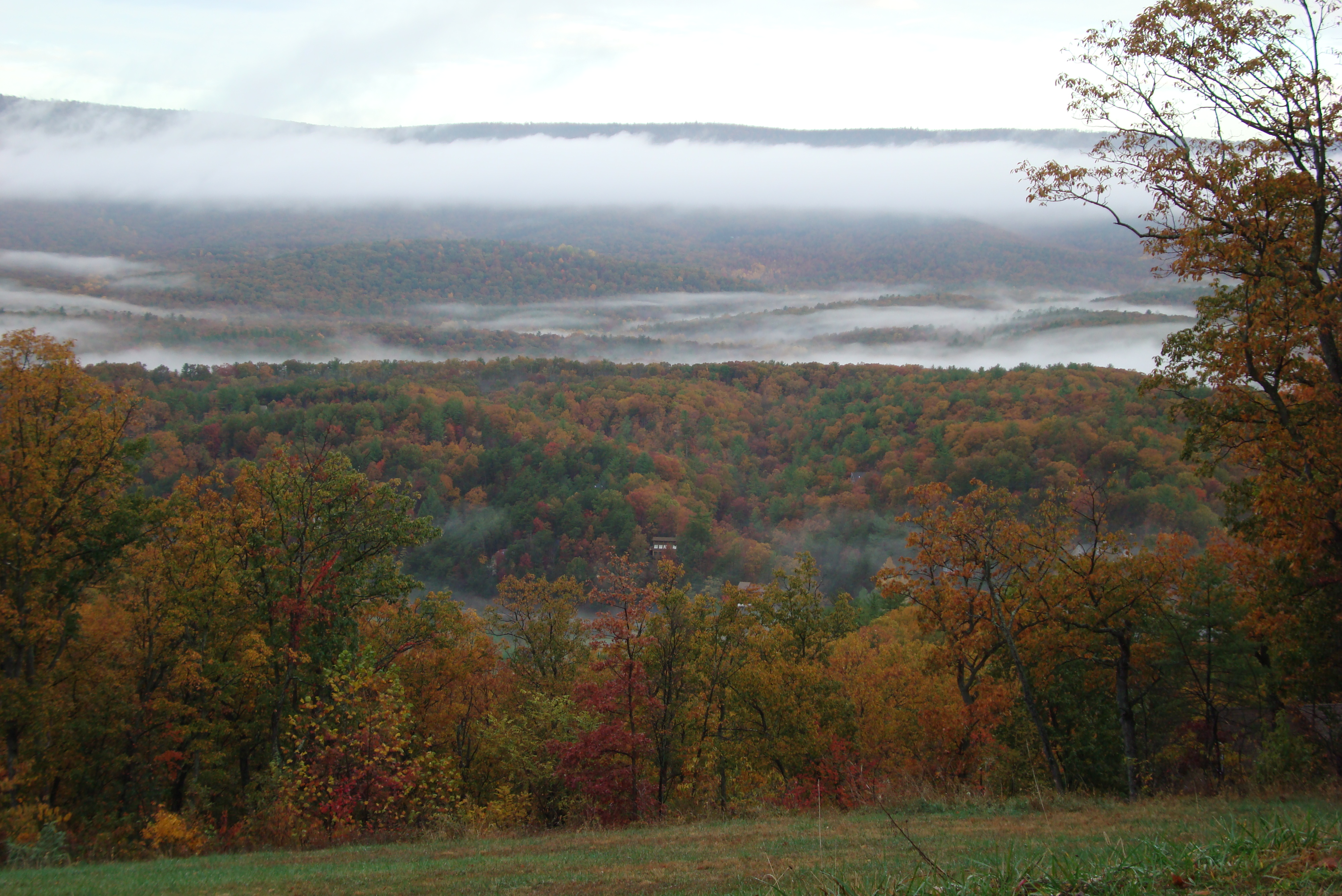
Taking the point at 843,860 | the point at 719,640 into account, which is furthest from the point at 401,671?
the point at 843,860

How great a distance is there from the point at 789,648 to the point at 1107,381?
9440cm

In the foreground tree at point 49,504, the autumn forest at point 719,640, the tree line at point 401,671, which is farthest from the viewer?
the foreground tree at point 49,504

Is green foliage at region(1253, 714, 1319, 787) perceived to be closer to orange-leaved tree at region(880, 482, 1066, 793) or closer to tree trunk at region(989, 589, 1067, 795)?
tree trunk at region(989, 589, 1067, 795)

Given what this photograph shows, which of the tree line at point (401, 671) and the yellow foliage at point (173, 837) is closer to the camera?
the yellow foliage at point (173, 837)

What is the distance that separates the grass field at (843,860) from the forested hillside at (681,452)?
69.9 m

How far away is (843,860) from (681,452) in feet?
406

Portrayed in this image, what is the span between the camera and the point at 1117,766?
77.8ft

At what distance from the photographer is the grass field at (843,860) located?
568 centimetres

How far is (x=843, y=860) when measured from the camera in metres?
8.11

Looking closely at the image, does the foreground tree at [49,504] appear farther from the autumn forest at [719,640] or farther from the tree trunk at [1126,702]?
the tree trunk at [1126,702]

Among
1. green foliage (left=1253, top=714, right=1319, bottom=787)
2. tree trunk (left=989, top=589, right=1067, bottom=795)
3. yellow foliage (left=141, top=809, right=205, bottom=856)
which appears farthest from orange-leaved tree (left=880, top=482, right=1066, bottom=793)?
yellow foliage (left=141, top=809, right=205, bottom=856)

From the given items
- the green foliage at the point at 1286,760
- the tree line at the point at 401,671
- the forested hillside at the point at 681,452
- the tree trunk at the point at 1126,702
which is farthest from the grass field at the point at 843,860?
the forested hillside at the point at 681,452

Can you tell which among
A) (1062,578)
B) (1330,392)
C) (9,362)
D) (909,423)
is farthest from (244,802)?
(909,423)

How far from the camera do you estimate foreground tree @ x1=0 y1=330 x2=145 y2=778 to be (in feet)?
64.1
